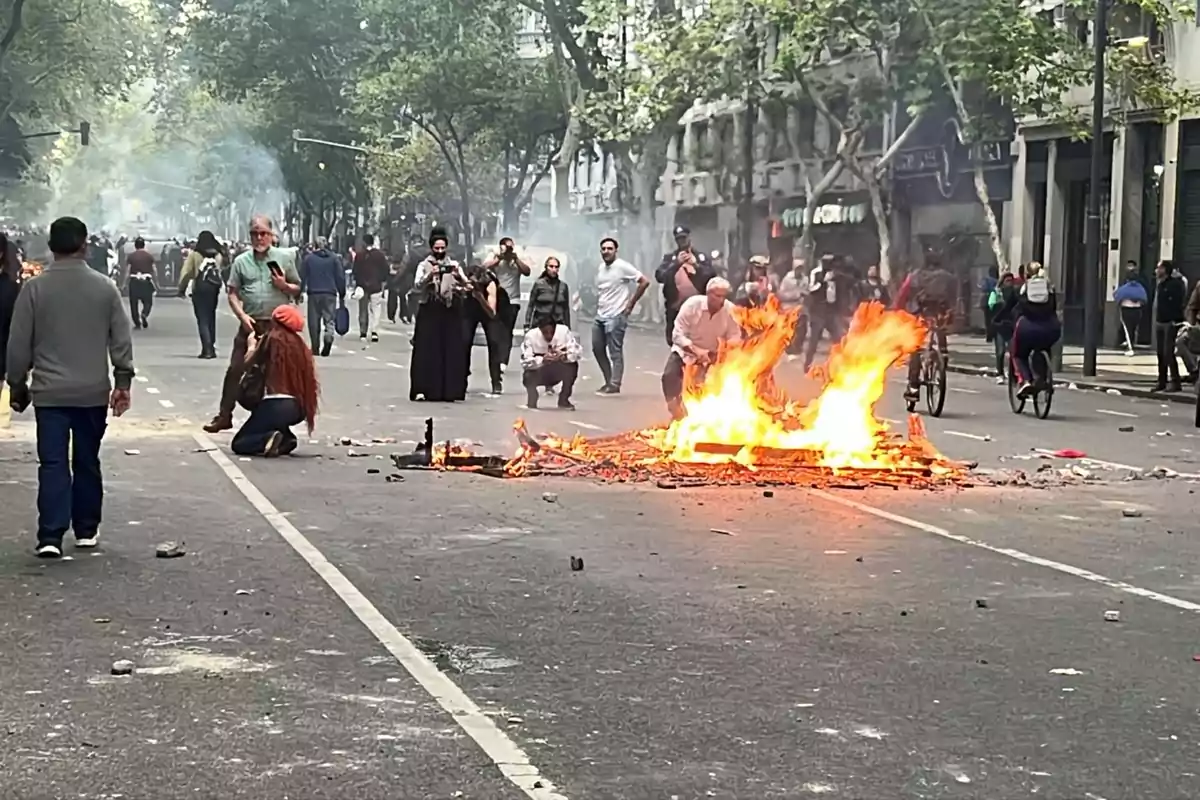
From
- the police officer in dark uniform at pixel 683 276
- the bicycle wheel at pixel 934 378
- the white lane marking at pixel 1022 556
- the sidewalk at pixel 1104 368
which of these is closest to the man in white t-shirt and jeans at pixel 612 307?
the police officer in dark uniform at pixel 683 276

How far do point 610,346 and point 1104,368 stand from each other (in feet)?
34.9

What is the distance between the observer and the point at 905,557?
10.2 metres

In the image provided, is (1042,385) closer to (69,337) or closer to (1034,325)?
(1034,325)

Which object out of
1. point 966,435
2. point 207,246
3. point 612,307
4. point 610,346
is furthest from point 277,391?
point 207,246

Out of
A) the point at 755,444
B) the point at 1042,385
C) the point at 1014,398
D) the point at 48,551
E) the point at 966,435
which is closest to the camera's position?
the point at 48,551

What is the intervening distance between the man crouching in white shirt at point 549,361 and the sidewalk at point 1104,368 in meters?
8.35

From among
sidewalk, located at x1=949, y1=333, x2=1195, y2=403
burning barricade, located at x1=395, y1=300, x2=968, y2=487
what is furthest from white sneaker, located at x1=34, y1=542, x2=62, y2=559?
sidewalk, located at x1=949, y1=333, x2=1195, y2=403

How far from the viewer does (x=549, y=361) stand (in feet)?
66.3

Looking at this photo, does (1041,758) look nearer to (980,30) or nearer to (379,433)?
(379,433)

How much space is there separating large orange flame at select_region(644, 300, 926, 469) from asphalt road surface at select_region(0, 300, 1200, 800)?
1.11 m

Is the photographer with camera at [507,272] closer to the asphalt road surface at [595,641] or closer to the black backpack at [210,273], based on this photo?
the black backpack at [210,273]

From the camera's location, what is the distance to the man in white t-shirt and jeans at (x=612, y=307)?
22.1 metres

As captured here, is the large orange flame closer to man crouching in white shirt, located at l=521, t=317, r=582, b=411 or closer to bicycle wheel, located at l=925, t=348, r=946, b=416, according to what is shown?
man crouching in white shirt, located at l=521, t=317, r=582, b=411

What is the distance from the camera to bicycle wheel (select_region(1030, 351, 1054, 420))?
20781mm
